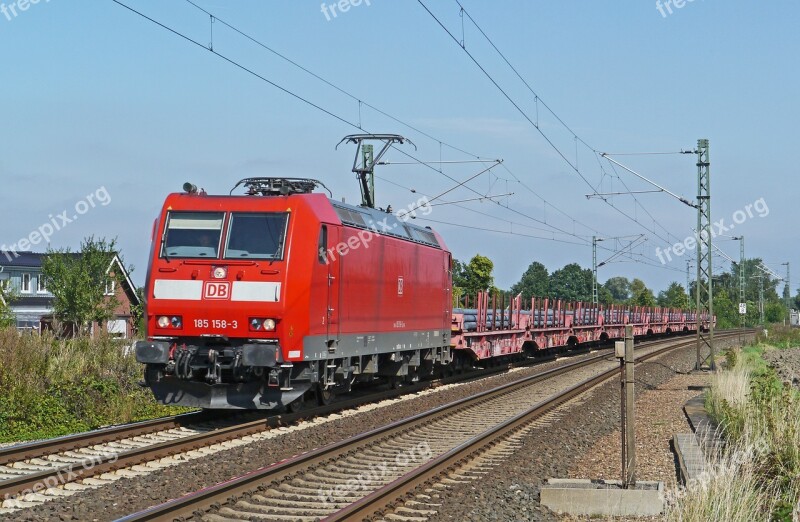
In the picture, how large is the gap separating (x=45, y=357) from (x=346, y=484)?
9.04m

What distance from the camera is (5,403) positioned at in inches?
569

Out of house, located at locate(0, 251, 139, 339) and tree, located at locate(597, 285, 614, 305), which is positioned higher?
tree, located at locate(597, 285, 614, 305)

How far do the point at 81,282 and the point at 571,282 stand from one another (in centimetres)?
9515

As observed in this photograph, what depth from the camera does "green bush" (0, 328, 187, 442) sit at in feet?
47.5

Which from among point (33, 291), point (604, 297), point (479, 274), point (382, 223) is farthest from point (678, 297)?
point (382, 223)

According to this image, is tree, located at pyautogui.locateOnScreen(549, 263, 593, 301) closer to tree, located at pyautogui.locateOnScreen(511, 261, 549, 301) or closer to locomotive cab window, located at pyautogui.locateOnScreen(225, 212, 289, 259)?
tree, located at pyautogui.locateOnScreen(511, 261, 549, 301)

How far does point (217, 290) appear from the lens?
45.9 feet

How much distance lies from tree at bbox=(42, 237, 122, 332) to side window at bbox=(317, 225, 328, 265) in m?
28.9

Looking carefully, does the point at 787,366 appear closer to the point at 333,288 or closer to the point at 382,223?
the point at 382,223

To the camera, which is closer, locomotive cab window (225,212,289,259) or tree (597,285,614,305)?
locomotive cab window (225,212,289,259)

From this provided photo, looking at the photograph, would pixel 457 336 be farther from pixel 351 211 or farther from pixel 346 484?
pixel 346 484

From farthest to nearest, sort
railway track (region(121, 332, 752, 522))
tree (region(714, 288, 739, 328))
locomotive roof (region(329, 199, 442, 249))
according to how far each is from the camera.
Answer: tree (region(714, 288, 739, 328)), locomotive roof (region(329, 199, 442, 249)), railway track (region(121, 332, 752, 522))

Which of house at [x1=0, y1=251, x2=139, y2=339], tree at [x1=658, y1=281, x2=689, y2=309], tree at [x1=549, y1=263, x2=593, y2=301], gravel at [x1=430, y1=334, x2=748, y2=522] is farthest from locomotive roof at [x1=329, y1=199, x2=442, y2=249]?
tree at [x1=549, y1=263, x2=593, y2=301]

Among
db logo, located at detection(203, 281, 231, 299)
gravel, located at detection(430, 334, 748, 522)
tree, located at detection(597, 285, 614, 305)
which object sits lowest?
gravel, located at detection(430, 334, 748, 522)
